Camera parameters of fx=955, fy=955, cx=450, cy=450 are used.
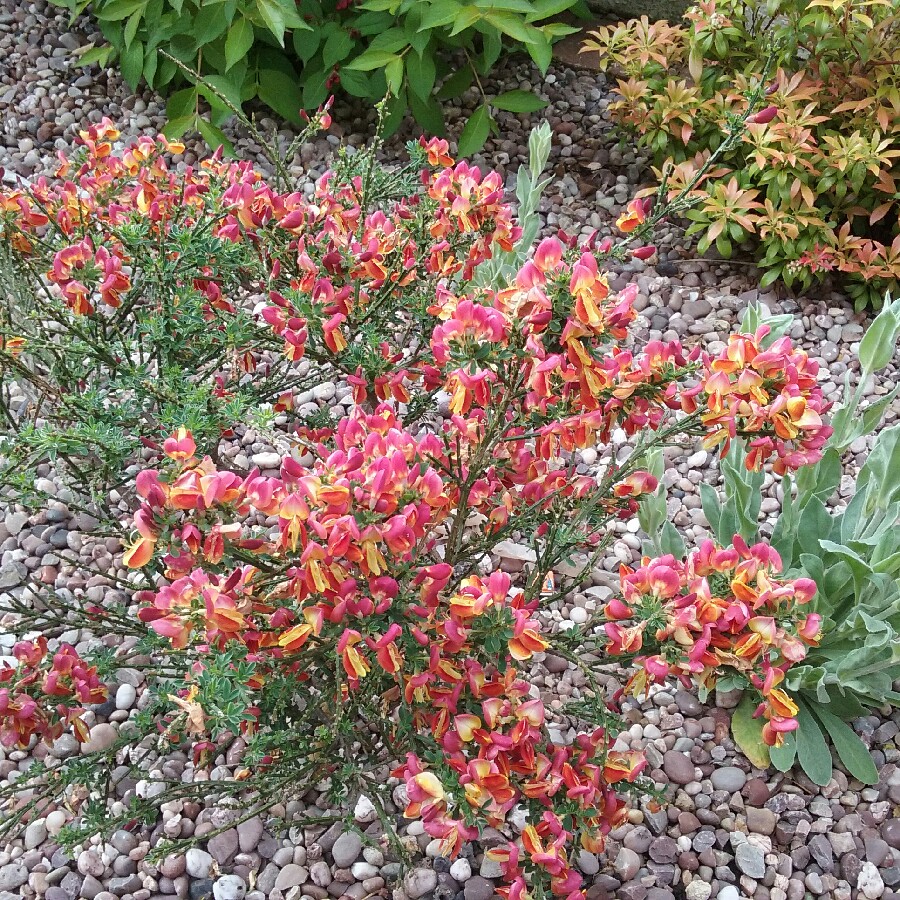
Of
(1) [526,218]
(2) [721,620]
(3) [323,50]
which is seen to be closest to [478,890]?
(2) [721,620]

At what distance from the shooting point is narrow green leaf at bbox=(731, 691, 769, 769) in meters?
1.81

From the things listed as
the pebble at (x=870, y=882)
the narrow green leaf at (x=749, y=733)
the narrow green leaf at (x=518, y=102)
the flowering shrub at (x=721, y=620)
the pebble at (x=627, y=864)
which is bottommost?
the pebble at (x=627, y=864)

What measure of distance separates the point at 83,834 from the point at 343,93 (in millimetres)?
2958

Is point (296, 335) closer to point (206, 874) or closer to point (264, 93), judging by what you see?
point (206, 874)

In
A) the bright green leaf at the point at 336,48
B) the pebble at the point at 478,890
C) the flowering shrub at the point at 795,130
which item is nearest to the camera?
the pebble at the point at 478,890

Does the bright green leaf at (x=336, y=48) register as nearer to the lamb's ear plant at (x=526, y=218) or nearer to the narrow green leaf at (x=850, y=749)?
the lamb's ear plant at (x=526, y=218)

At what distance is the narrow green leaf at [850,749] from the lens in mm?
1756

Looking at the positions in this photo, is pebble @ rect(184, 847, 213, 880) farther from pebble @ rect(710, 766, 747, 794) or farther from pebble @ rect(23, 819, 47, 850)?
pebble @ rect(710, 766, 747, 794)

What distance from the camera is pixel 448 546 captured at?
1522mm

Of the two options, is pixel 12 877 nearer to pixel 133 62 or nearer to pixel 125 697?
pixel 125 697

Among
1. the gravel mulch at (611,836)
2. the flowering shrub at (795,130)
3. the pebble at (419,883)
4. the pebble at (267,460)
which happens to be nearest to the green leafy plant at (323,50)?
the flowering shrub at (795,130)

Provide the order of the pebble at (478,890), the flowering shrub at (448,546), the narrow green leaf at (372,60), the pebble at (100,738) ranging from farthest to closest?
the narrow green leaf at (372,60) < the pebble at (100,738) < the pebble at (478,890) < the flowering shrub at (448,546)

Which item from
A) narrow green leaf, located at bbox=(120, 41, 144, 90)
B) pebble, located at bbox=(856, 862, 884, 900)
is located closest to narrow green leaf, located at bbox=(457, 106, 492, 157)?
narrow green leaf, located at bbox=(120, 41, 144, 90)

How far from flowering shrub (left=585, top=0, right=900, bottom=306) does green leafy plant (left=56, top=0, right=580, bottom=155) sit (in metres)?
0.46
